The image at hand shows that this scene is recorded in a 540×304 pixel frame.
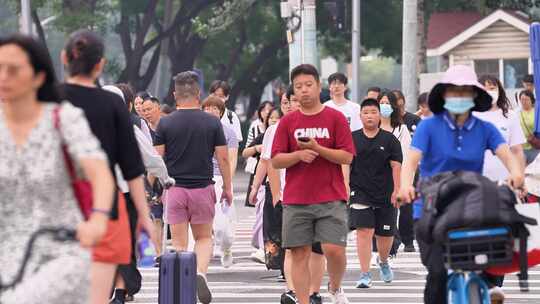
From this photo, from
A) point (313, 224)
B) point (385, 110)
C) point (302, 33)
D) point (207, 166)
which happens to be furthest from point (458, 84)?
point (302, 33)

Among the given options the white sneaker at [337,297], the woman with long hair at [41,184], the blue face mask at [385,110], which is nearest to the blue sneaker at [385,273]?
the blue face mask at [385,110]

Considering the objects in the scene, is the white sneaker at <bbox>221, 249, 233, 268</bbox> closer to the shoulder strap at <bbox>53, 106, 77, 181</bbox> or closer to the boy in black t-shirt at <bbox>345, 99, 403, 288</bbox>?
the boy in black t-shirt at <bbox>345, 99, 403, 288</bbox>

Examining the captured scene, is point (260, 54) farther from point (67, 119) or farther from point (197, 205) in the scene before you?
point (67, 119)

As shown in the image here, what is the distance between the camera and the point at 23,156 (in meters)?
6.57

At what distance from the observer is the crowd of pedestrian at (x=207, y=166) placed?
656 cm

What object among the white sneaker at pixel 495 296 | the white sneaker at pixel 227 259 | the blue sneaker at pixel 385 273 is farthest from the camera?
the white sneaker at pixel 227 259

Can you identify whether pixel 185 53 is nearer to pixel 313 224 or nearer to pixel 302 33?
pixel 302 33

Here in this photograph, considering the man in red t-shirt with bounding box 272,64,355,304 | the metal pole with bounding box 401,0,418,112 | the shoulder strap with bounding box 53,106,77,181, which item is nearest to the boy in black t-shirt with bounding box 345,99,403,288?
the man in red t-shirt with bounding box 272,64,355,304

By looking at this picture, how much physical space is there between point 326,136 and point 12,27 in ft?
222

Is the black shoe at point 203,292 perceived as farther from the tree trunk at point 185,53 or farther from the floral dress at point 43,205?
the tree trunk at point 185,53

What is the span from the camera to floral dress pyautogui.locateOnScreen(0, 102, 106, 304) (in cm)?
649

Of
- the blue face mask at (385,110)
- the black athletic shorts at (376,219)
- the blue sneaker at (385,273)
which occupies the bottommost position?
the blue sneaker at (385,273)

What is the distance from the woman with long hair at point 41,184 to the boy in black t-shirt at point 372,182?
7813mm

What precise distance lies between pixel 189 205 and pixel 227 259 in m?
3.35
